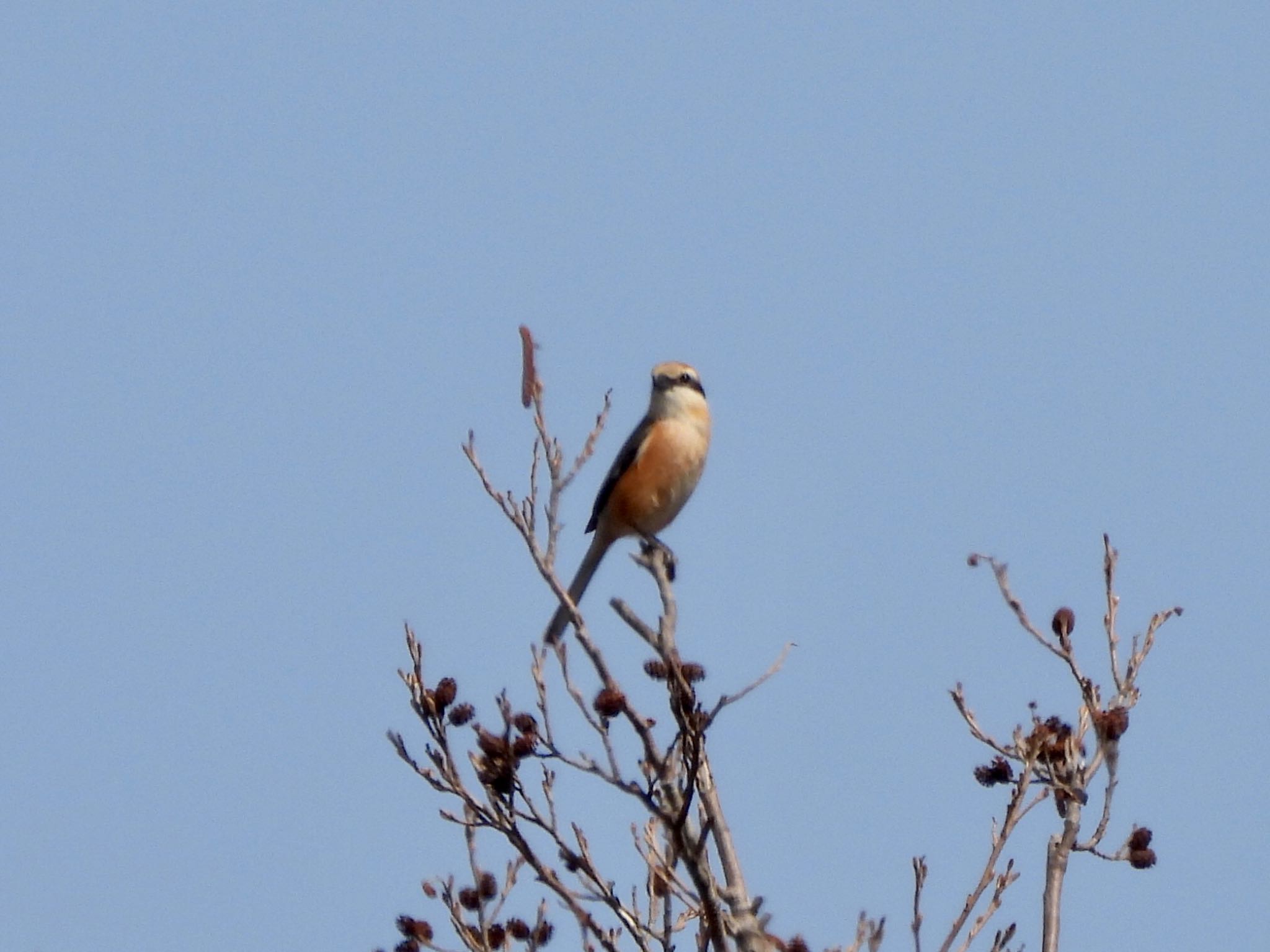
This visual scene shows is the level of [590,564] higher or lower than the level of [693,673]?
higher

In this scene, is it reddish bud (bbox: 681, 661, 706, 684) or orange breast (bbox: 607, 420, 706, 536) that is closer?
reddish bud (bbox: 681, 661, 706, 684)

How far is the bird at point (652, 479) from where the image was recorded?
9227 mm

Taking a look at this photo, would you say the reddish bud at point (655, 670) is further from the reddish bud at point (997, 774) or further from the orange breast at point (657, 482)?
the orange breast at point (657, 482)

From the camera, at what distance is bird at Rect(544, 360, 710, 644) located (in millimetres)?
9227

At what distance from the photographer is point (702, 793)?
488cm

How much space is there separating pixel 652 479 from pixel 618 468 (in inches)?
11.1

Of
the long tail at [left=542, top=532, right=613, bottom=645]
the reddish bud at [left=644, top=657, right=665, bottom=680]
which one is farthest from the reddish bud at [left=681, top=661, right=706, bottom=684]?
the long tail at [left=542, top=532, right=613, bottom=645]

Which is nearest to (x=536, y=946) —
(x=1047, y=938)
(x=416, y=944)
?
(x=416, y=944)

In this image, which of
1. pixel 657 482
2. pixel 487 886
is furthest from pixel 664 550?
pixel 487 886

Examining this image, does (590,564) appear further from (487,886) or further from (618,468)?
(487,886)

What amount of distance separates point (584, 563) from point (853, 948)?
15.1 ft

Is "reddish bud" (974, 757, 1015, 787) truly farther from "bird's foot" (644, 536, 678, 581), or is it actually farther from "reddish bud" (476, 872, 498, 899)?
"bird's foot" (644, 536, 678, 581)

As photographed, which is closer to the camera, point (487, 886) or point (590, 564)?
point (487, 886)

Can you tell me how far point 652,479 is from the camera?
30.3 feet
